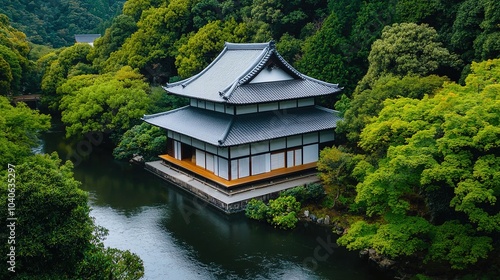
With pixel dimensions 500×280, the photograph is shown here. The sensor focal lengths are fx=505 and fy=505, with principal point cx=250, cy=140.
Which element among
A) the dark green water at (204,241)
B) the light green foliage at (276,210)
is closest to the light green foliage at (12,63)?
the dark green water at (204,241)

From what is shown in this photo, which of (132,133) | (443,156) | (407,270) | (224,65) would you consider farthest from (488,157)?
(132,133)

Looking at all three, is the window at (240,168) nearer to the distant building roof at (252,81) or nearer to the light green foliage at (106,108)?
the distant building roof at (252,81)

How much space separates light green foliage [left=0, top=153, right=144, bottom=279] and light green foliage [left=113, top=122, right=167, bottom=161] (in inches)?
728

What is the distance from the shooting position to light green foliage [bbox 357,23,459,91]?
24094 mm

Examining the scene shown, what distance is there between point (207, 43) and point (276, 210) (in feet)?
65.8

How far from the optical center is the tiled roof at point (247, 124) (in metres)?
24.8

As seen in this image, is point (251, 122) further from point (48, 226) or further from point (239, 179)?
point (48, 226)

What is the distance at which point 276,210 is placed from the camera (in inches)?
865

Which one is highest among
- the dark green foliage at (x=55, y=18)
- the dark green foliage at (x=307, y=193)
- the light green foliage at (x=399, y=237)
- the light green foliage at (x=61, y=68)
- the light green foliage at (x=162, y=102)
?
the dark green foliage at (x=55, y=18)

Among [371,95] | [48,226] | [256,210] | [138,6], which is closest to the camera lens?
[48,226]

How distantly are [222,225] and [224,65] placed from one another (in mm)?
11548

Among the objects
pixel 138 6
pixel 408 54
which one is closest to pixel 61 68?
pixel 138 6

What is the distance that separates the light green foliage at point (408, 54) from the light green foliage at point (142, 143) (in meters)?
13.1

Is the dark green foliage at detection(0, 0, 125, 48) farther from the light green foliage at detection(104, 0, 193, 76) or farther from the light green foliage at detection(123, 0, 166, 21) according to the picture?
the light green foliage at detection(104, 0, 193, 76)
